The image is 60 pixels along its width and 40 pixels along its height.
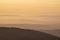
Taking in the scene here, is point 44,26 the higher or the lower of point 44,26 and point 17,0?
the lower

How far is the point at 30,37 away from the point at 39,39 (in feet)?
0.24

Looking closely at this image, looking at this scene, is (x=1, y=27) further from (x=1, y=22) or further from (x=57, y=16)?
(x=57, y=16)

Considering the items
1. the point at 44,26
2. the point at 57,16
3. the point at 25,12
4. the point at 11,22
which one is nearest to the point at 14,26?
the point at 11,22

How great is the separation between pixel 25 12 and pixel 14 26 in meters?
0.15

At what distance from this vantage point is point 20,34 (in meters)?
0.82

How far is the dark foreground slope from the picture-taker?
0.79 meters

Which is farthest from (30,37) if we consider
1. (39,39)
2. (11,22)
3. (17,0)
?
(17,0)

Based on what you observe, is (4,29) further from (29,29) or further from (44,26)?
(44,26)

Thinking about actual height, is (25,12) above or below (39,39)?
above

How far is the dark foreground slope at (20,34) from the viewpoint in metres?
0.79

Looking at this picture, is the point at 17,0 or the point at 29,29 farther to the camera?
the point at 29,29

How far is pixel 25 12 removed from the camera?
0.83m

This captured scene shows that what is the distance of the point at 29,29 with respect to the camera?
0.89 metres

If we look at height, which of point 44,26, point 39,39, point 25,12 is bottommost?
point 39,39
